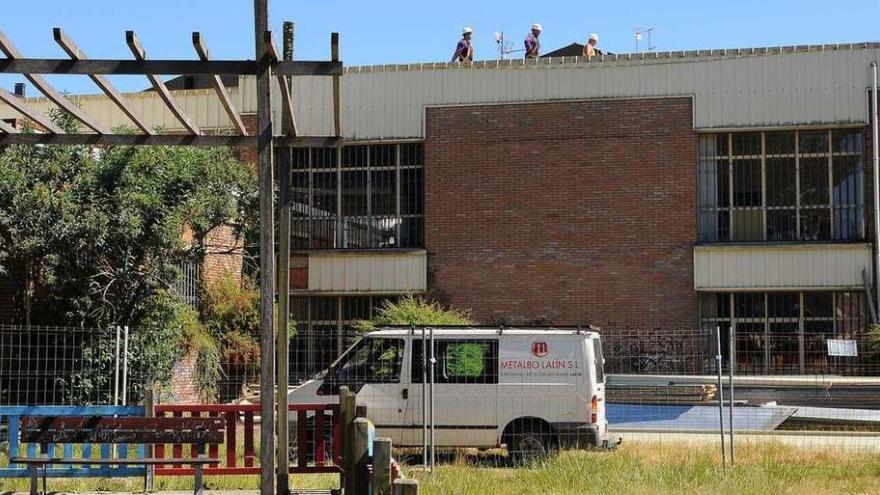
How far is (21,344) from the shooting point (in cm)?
1898

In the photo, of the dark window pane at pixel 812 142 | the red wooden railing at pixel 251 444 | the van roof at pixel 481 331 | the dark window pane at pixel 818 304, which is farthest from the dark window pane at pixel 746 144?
the red wooden railing at pixel 251 444

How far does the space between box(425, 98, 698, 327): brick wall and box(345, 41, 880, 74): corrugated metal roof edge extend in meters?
1.00

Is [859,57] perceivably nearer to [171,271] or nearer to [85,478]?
[171,271]

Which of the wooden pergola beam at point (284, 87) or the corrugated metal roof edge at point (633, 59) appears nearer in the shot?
the wooden pergola beam at point (284, 87)

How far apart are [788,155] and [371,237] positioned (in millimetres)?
10313

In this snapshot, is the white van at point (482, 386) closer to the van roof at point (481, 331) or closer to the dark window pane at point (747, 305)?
the van roof at point (481, 331)

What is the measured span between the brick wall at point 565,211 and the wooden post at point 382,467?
19.8 meters

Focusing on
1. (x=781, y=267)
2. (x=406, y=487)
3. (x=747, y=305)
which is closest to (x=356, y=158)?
(x=747, y=305)

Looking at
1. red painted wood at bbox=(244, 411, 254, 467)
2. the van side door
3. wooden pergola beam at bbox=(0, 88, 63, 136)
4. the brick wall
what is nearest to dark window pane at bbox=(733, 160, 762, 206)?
the brick wall

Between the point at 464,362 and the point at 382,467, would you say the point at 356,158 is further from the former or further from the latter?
the point at 382,467

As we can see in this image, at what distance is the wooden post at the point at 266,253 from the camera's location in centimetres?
1034

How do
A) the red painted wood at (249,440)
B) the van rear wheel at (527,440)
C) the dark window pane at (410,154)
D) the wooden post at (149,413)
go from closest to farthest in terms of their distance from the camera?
the wooden post at (149,413) → the red painted wood at (249,440) → the van rear wheel at (527,440) → the dark window pane at (410,154)

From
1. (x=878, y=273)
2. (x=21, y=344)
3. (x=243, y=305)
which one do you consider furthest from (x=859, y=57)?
(x=21, y=344)

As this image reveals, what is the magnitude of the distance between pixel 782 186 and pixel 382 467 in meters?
21.4
